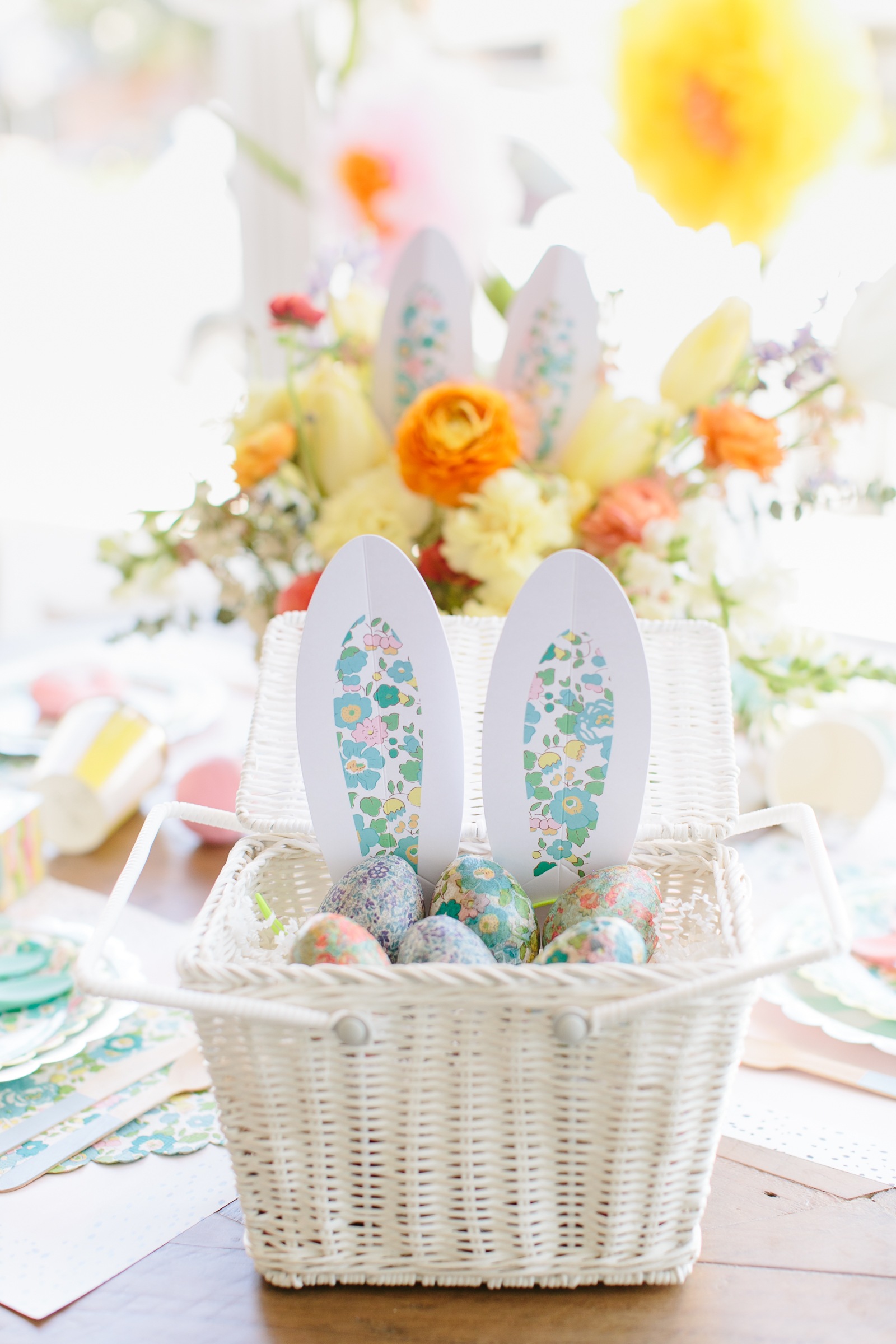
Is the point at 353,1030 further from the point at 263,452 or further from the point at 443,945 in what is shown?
the point at 263,452

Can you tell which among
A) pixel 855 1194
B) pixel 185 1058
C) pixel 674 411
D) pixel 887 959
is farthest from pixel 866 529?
pixel 185 1058

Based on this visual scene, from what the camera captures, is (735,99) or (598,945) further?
(735,99)

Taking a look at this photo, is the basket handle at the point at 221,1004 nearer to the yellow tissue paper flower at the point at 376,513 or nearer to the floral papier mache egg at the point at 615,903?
the floral papier mache egg at the point at 615,903

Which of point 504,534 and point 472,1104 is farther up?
point 504,534

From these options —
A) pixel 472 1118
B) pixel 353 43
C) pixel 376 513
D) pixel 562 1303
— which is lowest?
pixel 562 1303

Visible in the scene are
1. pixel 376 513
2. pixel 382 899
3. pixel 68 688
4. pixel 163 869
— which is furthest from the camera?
pixel 68 688

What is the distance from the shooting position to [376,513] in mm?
928

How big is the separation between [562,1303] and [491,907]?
7.8 inches

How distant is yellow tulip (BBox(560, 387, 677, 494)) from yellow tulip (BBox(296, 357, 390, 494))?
0.18 metres

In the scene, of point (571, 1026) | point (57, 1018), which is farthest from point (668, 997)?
point (57, 1018)

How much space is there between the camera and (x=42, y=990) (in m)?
0.81

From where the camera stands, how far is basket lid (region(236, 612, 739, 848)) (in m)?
0.69

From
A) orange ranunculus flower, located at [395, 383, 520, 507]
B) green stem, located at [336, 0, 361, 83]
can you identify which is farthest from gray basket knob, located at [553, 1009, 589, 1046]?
green stem, located at [336, 0, 361, 83]

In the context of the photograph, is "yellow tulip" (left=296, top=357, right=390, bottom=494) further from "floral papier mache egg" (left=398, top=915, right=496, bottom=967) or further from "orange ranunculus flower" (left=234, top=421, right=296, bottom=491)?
"floral papier mache egg" (left=398, top=915, right=496, bottom=967)
